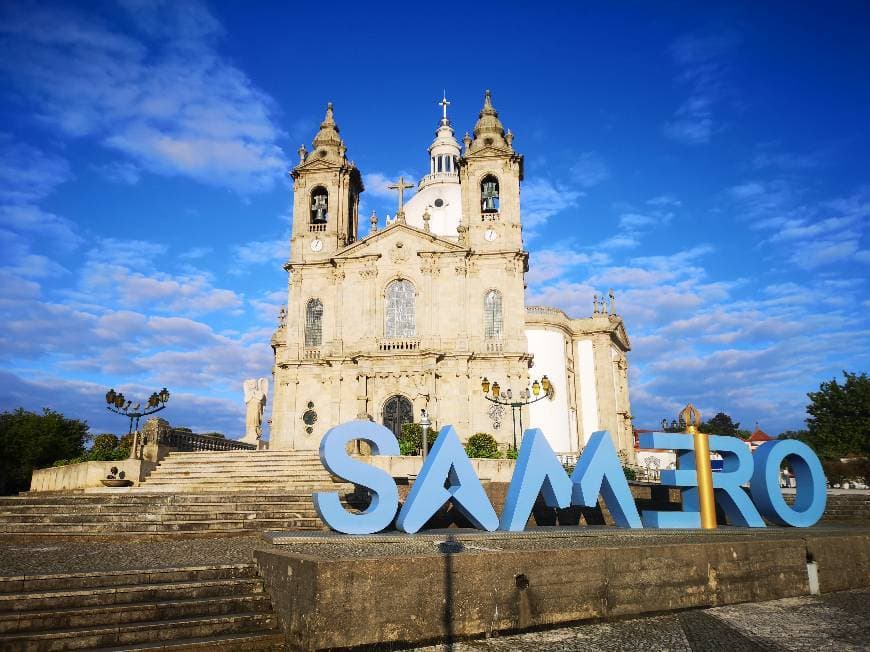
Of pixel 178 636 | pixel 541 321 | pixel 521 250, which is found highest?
pixel 521 250

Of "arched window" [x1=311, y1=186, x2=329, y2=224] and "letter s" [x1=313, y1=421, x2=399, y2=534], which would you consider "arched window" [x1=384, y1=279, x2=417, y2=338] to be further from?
"letter s" [x1=313, y1=421, x2=399, y2=534]

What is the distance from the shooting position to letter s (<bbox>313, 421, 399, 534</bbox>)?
9.42 m

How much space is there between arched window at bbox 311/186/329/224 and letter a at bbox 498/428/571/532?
92.8 ft

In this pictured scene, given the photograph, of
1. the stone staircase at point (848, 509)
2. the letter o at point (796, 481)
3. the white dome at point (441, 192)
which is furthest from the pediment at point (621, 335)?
the letter o at point (796, 481)

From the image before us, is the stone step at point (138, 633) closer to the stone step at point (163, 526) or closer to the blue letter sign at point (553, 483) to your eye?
the blue letter sign at point (553, 483)

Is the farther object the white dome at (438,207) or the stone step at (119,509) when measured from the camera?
the white dome at (438,207)

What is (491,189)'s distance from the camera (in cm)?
3631

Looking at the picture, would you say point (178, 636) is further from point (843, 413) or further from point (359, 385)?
point (843, 413)

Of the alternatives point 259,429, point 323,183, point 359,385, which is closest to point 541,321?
point 359,385

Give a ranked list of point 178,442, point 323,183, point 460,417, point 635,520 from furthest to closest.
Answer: point 323,183, point 460,417, point 178,442, point 635,520

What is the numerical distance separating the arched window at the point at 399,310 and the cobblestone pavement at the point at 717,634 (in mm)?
26792

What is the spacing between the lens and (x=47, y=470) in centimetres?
2222

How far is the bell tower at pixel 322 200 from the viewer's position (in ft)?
118

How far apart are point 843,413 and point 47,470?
145 ft
